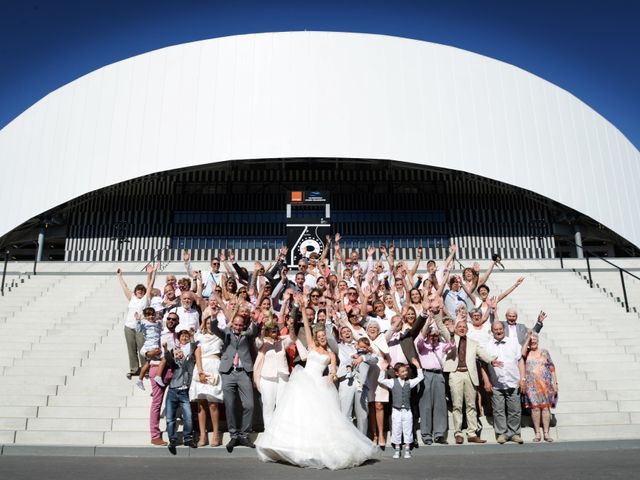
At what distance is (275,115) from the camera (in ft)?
66.8

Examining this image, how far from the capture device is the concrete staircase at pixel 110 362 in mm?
6105

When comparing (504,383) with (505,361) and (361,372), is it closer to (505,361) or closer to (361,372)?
(505,361)

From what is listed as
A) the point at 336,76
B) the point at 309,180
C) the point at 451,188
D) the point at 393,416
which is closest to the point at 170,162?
the point at 309,180

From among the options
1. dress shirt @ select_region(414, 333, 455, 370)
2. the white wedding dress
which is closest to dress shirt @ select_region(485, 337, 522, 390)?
dress shirt @ select_region(414, 333, 455, 370)

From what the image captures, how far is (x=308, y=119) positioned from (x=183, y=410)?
16.2 metres

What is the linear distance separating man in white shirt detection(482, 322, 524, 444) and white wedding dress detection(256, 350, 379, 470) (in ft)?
5.37

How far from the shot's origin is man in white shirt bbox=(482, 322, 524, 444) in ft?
19.1

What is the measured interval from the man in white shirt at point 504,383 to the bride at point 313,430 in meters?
1.72

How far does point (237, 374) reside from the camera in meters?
5.78

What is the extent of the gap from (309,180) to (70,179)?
10.2m

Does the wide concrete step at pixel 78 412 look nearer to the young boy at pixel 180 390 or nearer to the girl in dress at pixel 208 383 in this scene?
the young boy at pixel 180 390

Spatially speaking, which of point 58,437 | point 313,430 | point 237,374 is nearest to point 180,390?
point 237,374

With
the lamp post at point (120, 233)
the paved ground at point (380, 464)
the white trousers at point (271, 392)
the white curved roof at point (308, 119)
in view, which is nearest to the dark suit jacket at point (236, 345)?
the white trousers at point (271, 392)

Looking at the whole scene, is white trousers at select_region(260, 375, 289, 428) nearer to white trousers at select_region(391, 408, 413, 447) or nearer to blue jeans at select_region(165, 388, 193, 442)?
blue jeans at select_region(165, 388, 193, 442)
